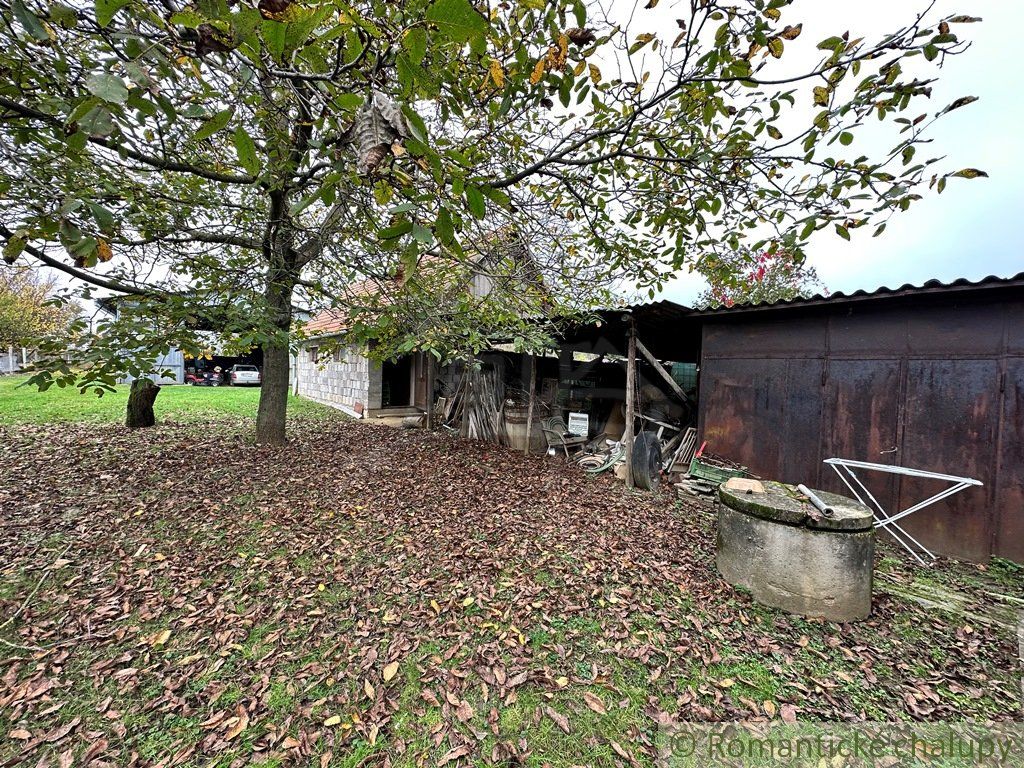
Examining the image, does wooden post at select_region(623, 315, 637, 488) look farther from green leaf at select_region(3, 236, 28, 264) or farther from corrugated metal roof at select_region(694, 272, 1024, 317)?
green leaf at select_region(3, 236, 28, 264)

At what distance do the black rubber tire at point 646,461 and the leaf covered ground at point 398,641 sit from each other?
133cm

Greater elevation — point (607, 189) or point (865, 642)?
point (607, 189)

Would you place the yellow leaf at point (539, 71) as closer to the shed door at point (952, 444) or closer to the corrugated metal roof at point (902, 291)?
the corrugated metal roof at point (902, 291)

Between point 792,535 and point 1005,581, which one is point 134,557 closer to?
point 792,535

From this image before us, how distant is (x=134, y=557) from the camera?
3357mm

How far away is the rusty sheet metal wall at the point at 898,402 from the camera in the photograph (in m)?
3.79

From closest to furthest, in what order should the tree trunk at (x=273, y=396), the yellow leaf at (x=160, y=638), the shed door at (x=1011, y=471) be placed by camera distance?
the yellow leaf at (x=160, y=638) → the shed door at (x=1011, y=471) → the tree trunk at (x=273, y=396)

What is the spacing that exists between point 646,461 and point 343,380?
31.8 ft

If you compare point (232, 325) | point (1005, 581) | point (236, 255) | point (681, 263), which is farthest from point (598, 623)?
point (236, 255)

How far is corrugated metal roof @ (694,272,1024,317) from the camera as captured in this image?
358 centimetres

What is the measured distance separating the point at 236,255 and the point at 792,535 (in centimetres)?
713

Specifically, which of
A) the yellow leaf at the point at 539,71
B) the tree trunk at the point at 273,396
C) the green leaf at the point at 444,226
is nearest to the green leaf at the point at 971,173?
the yellow leaf at the point at 539,71

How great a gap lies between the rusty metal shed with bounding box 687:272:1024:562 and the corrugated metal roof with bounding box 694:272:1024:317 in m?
0.01

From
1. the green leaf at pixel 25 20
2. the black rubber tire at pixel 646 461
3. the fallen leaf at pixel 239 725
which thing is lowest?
the fallen leaf at pixel 239 725
